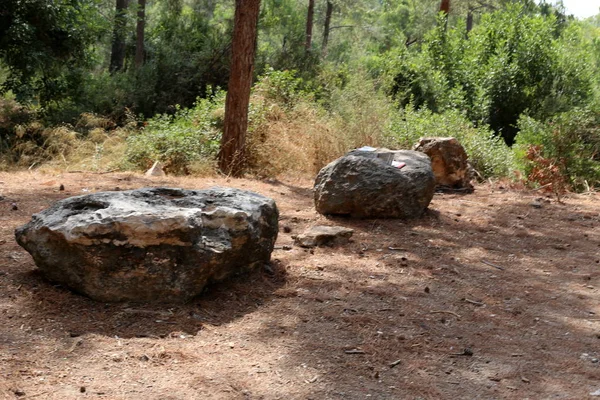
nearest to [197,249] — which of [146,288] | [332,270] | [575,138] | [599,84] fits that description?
[146,288]

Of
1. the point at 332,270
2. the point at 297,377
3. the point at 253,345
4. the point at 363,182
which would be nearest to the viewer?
the point at 297,377

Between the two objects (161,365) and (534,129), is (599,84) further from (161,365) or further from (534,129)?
(161,365)

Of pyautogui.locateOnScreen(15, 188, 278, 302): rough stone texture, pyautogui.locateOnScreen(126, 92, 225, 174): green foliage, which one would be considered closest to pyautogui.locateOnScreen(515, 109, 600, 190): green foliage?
pyautogui.locateOnScreen(126, 92, 225, 174): green foliage

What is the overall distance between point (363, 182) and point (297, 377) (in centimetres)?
345

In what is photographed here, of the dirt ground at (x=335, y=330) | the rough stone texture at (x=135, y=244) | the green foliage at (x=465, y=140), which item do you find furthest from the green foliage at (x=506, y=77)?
the rough stone texture at (x=135, y=244)

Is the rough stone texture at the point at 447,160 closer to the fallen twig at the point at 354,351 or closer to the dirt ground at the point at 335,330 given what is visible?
the dirt ground at the point at 335,330

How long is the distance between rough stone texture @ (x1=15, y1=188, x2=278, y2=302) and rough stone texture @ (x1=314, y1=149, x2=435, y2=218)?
2.37m

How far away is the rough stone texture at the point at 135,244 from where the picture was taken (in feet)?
13.1

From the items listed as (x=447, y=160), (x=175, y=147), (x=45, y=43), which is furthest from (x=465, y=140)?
(x=45, y=43)

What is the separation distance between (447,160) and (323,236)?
10.7 feet

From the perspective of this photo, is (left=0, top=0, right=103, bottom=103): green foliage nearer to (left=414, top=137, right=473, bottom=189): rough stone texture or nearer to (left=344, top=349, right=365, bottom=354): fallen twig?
(left=414, top=137, right=473, bottom=189): rough stone texture

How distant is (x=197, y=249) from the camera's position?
4.18 metres

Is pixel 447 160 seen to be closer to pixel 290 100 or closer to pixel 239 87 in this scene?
pixel 239 87

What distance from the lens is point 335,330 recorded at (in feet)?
13.5
